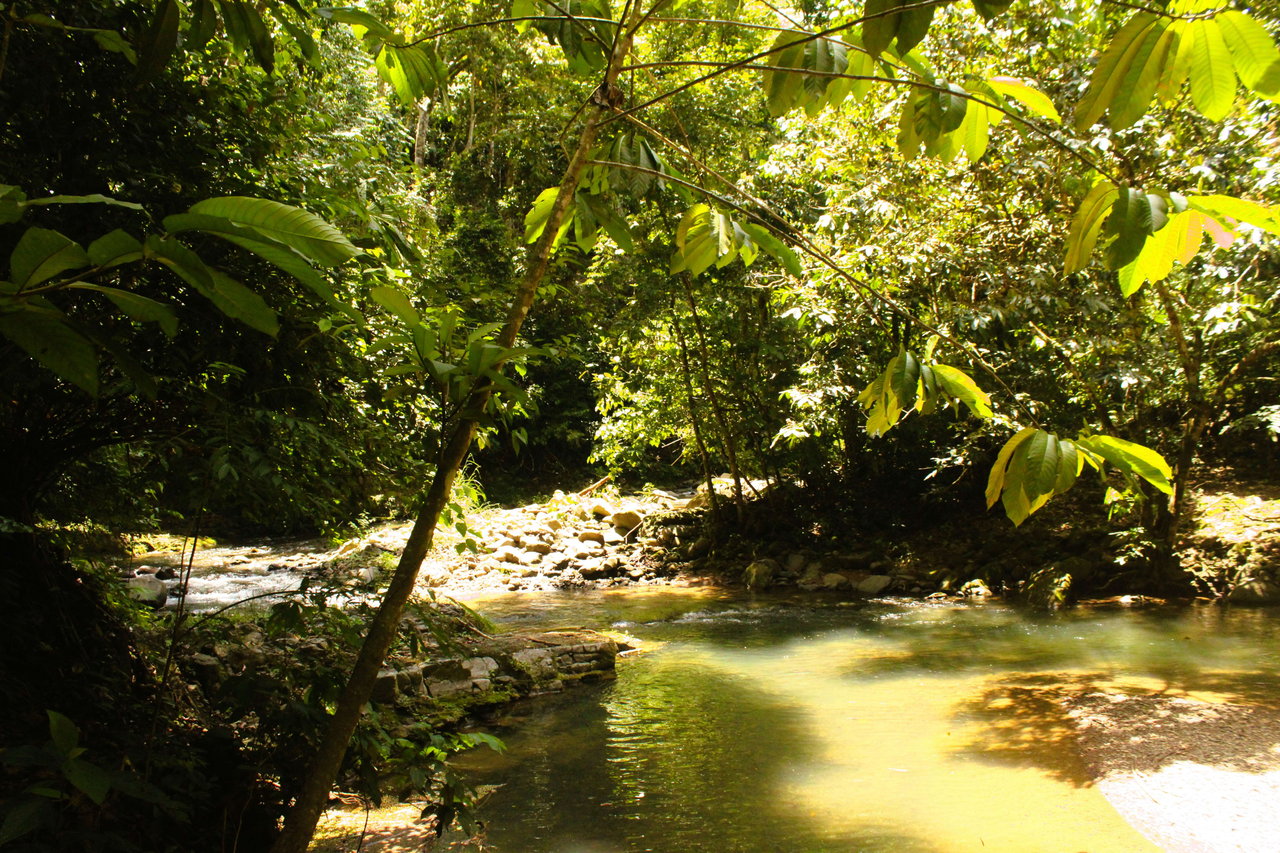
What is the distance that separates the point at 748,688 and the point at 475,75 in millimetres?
13894

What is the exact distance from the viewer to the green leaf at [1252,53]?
2.69ft

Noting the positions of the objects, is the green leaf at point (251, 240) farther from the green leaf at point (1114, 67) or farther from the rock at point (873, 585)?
the rock at point (873, 585)

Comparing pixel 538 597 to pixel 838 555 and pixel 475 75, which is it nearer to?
pixel 838 555

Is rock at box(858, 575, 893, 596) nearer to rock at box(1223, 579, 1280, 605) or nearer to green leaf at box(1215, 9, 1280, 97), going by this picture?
rock at box(1223, 579, 1280, 605)

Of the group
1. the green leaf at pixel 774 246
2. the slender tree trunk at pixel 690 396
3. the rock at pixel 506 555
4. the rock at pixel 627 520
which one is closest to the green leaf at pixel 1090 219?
the green leaf at pixel 774 246

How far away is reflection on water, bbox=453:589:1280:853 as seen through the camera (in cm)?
323

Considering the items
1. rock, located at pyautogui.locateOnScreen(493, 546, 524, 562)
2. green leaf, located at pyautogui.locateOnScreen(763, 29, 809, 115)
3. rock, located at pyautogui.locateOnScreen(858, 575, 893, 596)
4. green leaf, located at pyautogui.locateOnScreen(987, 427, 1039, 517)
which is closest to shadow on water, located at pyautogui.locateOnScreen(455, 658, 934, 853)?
green leaf, located at pyautogui.locateOnScreen(987, 427, 1039, 517)

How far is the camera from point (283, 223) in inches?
29.0

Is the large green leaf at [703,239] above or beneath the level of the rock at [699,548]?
above

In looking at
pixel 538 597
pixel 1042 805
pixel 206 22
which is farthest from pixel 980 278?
pixel 206 22

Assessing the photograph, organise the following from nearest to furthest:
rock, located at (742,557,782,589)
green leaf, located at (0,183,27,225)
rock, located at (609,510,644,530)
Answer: green leaf, located at (0,183,27,225)
rock, located at (742,557,782,589)
rock, located at (609,510,644,530)

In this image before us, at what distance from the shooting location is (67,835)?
54.0 inches

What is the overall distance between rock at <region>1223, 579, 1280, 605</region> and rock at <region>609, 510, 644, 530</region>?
814 centimetres

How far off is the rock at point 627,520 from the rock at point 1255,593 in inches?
320
